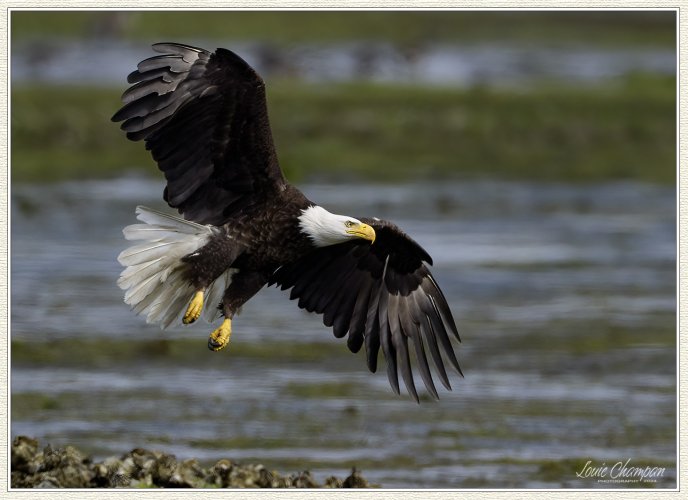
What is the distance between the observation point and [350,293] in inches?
273

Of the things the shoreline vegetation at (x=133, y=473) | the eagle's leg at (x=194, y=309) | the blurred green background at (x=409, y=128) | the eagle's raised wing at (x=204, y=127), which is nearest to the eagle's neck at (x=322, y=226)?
the eagle's raised wing at (x=204, y=127)

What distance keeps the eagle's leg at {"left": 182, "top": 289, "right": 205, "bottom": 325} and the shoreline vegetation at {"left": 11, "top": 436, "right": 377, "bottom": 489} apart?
23.7 inches

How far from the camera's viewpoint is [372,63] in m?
25.1

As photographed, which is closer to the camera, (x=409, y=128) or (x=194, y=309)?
(x=194, y=309)

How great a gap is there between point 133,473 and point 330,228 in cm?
132

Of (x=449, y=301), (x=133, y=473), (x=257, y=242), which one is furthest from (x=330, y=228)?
(x=449, y=301)

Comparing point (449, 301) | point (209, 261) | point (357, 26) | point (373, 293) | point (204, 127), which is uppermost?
point (204, 127)

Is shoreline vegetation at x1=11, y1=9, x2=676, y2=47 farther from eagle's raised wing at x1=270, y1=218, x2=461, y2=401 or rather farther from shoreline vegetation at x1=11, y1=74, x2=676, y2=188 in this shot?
eagle's raised wing at x1=270, y1=218, x2=461, y2=401

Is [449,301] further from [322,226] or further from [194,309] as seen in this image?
[194,309]

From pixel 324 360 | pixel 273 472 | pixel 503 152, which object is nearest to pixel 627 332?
pixel 324 360

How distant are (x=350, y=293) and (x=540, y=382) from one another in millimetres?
2334

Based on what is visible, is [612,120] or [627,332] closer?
[627,332]

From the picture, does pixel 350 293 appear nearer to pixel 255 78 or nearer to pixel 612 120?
pixel 255 78

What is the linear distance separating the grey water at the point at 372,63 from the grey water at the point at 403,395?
9985 mm
